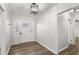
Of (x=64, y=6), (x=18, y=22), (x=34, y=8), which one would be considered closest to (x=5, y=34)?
(x=18, y=22)

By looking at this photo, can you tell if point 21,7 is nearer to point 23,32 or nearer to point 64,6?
point 23,32

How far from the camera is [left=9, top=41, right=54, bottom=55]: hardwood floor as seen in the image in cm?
113

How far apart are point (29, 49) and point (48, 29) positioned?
418 millimetres

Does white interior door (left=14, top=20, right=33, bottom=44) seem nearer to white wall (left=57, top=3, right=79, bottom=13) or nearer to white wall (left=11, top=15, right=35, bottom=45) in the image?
white wall (left=11, top=15, right=35, bottom=45)

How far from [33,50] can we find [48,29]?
39 centimetres

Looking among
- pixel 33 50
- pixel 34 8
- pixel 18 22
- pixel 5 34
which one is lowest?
pixel 33 50

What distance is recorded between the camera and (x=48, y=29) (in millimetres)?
1188

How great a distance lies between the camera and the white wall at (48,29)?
3.83 ft

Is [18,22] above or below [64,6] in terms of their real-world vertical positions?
below

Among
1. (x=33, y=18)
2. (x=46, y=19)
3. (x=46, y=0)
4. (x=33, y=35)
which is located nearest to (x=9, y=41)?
(x=33, y=35)

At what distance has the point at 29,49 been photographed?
116cm

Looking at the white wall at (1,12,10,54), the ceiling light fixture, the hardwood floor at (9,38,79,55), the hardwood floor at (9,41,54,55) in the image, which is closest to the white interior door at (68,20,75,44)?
the hardwood floor at (9,38,79,55)

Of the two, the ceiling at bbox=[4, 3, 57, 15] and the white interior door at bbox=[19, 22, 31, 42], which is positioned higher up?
the ceiling at bbox=[4, 3, 57, 15]

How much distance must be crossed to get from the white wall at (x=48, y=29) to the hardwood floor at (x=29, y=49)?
0.09 metres
